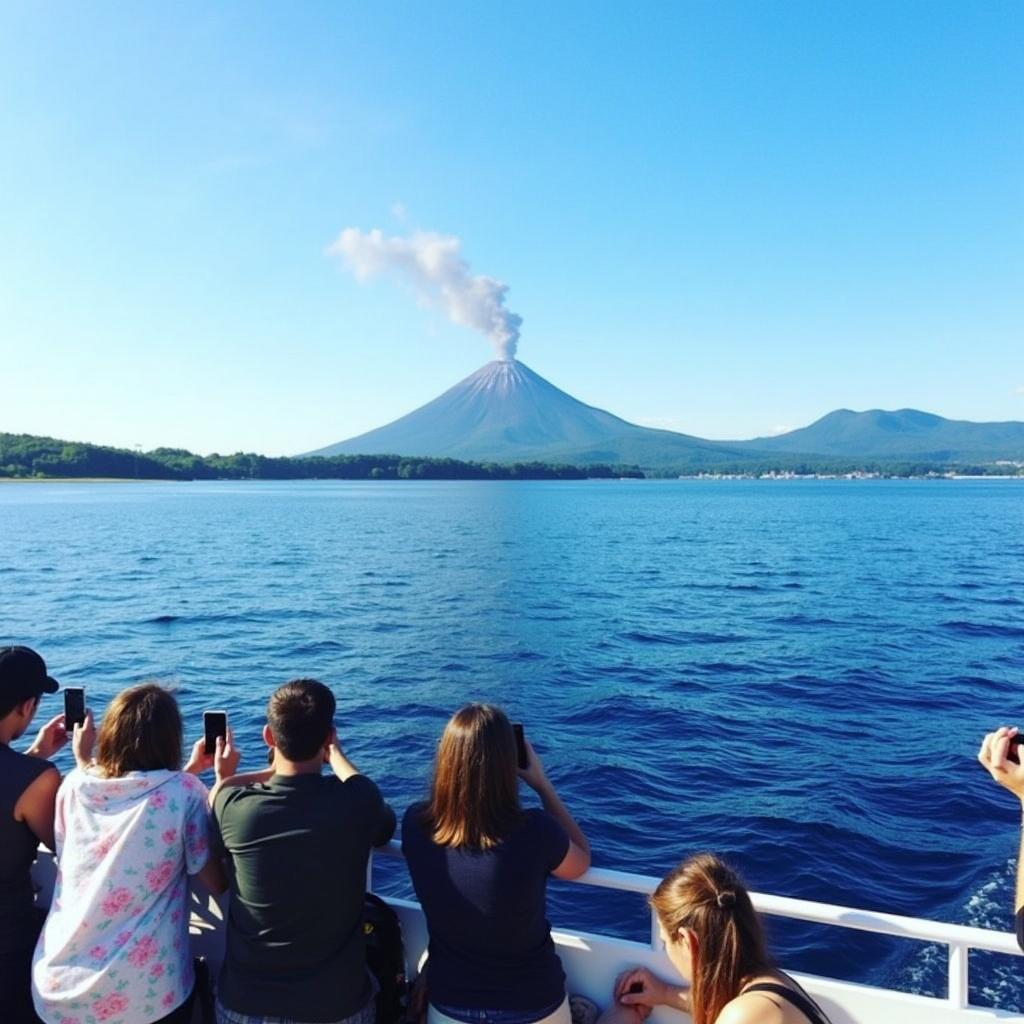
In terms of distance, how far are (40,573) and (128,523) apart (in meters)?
27.8

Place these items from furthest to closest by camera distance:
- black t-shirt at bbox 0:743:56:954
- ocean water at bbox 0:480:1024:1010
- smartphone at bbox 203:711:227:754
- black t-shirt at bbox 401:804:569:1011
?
ocean water at bbox 0:480:1024:1010, smartphone at bbox 203:711:227:754, black t-shirt at bbox 0:743:56:954, black t-shirt at bbox 401:804:569:1011

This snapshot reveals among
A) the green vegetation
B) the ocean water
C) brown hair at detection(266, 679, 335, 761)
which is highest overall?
the green vegetation

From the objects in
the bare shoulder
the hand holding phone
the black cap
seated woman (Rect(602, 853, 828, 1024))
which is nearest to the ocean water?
the hand holding phone

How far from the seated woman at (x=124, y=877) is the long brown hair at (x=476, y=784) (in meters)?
0.89

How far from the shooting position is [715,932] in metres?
2.07

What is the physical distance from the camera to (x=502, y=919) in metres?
2.55

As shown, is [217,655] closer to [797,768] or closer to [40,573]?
[797,768]

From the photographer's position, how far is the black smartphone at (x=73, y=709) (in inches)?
130

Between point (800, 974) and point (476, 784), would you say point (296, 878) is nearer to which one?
point (476, 784)

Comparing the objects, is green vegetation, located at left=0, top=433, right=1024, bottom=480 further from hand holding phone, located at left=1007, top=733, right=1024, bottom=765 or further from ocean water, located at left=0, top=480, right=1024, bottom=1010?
hand holding phone, located at left=1007, top=733, right=1024, bottom=765

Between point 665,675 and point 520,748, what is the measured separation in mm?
14933

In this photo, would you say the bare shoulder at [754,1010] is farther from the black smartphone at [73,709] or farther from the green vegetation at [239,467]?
the green vegetation at [239,467]

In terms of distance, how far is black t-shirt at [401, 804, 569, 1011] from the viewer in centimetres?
255

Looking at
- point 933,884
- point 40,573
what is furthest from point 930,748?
point 40,573
